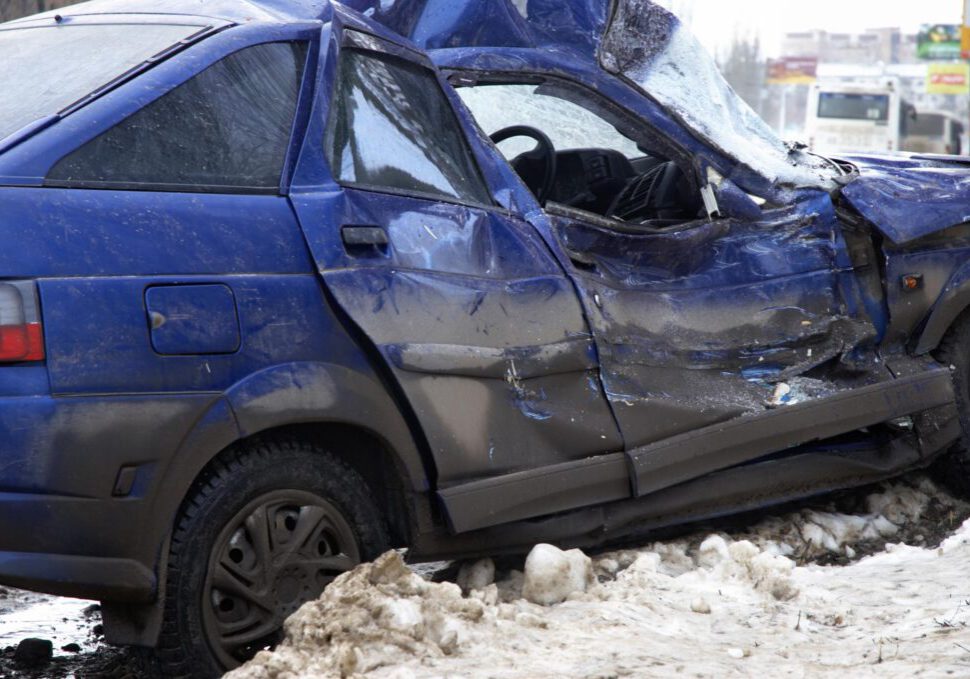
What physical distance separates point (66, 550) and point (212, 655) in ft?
1.66

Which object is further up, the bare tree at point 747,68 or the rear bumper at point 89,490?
the rear bumper at point 89,490

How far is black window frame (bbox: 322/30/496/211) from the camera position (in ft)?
13.5

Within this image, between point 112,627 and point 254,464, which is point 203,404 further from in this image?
point 112,627

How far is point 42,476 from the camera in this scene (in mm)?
3340

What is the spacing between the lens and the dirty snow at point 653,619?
3602 mm

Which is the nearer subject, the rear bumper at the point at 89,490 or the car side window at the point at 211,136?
the rear bumper at the point at 89,490

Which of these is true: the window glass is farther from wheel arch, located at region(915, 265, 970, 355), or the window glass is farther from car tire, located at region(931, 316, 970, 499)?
car tire, located at region(931, 316, 970, 499)

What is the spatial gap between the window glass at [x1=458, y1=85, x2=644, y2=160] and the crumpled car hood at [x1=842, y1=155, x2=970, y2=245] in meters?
0.94

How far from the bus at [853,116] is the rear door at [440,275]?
30548 millimetres

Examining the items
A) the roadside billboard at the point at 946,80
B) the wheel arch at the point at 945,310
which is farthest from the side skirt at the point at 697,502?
the roadside billboard at the point at 946,80

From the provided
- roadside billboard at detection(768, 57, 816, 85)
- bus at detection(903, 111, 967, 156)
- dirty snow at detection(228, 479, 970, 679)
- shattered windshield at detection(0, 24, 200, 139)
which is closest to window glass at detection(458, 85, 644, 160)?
dirty snow at detection(228, 479, 970, 679)

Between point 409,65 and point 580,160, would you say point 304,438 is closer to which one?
point 409,65

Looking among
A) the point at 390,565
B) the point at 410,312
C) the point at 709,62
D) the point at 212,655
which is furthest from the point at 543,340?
the point at 709,62

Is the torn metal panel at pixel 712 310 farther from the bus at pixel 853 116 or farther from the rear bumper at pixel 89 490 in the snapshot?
the bus at pixel 853 116
